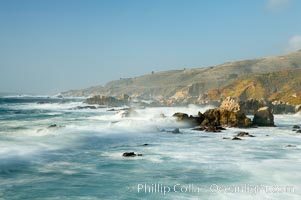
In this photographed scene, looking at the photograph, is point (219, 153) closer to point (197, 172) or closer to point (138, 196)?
point (197, 172)

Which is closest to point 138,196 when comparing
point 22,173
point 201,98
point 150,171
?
point 150,171

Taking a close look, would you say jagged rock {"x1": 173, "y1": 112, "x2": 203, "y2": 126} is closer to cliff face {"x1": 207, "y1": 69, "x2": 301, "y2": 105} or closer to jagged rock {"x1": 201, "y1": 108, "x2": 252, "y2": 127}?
jagged rock {"x1": 201, "y1": 108, "x2": 252, "y2": 127}

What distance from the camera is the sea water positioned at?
2089 centimetres

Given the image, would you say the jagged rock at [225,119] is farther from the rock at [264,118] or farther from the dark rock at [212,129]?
the dark rock at [212,129]

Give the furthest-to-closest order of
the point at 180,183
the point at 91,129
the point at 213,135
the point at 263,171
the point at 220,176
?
the point at 91,129 → the point at 213,135 → the point at 263,171 → the point at 220,176 → the point at 180,183

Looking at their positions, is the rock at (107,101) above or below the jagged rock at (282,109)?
above

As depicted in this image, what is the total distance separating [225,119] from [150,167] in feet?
98.7

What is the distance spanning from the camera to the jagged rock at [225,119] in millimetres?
54031

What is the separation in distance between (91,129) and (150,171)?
92.6 ft

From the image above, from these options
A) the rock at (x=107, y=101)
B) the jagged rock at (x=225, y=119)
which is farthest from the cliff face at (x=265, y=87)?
the jagged rock at (x=225, y=119)

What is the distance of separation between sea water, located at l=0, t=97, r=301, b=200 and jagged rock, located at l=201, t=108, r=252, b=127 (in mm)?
8837

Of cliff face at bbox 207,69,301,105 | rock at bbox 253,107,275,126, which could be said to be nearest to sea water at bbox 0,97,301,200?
rock at bbox 253,107,275,126

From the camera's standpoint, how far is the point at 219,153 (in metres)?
32.5

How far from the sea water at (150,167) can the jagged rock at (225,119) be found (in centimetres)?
884
